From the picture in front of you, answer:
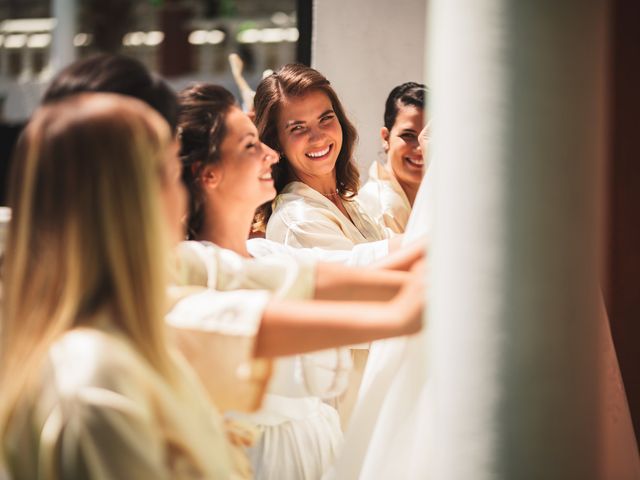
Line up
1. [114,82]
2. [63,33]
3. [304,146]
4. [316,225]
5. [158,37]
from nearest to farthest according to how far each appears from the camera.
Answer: [114,82], [316,225], [304,146], [63,33], [158,37]

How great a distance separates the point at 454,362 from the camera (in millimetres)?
1098

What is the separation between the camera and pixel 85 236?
1017mm

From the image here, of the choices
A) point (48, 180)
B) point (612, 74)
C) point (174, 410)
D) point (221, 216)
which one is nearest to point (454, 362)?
point (174, 410)

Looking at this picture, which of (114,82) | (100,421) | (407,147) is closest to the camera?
(100,421)

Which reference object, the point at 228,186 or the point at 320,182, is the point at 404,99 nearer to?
the point at 320,182

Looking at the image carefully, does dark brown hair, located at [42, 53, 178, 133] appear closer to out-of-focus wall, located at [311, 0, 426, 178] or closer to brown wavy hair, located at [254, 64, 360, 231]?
brown wavy hair, located at [254, 64, 360, 231]

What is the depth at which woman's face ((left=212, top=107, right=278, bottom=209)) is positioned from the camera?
1671mm

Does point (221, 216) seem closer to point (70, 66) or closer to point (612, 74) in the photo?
point (70, 66)

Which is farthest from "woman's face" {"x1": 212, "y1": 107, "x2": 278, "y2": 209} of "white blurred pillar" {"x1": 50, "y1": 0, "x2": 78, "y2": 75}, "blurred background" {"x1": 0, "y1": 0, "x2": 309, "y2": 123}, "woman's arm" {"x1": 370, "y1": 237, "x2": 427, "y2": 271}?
"blurred background" {"x1": 0, "y1": 0, "x2": 309, "y2": 123}

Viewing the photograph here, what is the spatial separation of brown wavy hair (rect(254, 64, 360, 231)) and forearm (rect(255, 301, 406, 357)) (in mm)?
1401

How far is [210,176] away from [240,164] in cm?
6

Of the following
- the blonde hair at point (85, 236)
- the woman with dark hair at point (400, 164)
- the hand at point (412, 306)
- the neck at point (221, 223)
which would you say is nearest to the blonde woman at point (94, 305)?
the blonde hair at point (85, 236)

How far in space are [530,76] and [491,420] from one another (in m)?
0.39

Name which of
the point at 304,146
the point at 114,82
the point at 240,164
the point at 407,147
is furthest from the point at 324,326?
the point at 407,147
